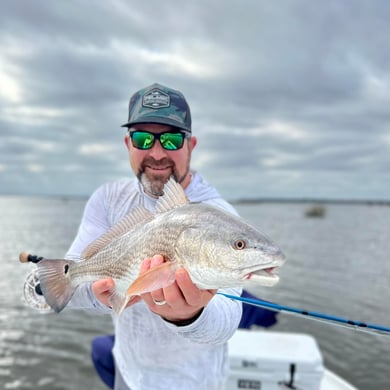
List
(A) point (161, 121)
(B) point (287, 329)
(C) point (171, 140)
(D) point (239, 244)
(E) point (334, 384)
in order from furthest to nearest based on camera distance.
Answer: (B) point (287, 329) → (E) point (334, 384) → (C) point (171, 140) → (A) point (161, 121) → (D) point (239, 244)

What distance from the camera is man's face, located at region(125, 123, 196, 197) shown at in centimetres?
336

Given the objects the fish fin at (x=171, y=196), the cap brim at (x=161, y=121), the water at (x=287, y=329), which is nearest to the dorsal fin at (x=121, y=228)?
the fish fin at (x=171, y=196)

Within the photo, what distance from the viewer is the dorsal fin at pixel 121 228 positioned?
297cm

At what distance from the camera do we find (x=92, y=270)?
309 cm

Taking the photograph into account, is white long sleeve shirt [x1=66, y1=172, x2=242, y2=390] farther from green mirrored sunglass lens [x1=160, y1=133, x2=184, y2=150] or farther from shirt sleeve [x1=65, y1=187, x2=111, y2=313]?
green mirrored sunglass lens [x1=160, y1=133, x2=184, y2=150]

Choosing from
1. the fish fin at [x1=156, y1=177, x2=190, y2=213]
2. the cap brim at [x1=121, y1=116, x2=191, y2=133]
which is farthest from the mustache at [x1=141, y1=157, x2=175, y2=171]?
the fish fin at [x1=156, y1=177, x2=190, y2=213]

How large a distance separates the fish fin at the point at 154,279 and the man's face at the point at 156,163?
1.15 metres

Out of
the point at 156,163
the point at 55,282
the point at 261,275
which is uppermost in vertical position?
the point at 156,163

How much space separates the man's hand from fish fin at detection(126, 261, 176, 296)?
49mm

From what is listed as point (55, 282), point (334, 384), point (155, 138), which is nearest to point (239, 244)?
point (155, 138)

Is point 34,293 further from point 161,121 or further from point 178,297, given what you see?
point 161,121

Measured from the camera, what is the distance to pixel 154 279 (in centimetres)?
231

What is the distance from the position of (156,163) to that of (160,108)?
1.56 ft

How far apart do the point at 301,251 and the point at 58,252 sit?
1755 cm
